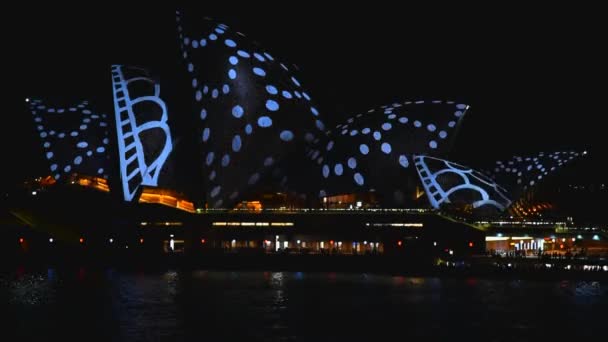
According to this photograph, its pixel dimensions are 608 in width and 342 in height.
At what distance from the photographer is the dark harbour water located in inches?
1299

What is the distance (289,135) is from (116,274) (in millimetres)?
20820

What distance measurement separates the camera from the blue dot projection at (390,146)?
6944cm

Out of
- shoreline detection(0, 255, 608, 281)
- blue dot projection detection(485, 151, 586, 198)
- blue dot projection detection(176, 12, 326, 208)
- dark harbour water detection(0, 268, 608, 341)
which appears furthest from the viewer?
blue dot projection detection(485, 151, 586, 198)

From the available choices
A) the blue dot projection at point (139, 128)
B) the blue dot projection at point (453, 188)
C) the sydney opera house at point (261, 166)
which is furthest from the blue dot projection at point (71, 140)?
the blue dot projection at point (453, 188)

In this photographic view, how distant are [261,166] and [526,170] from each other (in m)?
21.0

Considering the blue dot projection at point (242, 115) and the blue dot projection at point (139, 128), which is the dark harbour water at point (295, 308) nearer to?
the blue dot projection at point (242, 115)

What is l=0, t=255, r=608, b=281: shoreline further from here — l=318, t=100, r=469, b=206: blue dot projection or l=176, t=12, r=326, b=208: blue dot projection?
l=176, t=12, r=326, b=208: blue dot projection

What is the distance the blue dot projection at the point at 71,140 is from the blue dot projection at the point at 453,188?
80.5 ft

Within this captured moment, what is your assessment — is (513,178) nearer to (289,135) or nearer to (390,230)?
(390,230)

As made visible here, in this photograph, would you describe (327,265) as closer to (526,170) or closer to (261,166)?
(261,166)

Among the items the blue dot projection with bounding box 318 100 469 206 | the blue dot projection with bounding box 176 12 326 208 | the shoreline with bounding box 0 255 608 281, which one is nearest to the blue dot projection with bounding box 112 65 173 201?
the blue dot projection with bounding box 176 12 326 208

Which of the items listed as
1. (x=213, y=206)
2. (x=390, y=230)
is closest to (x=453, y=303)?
(x=390, y=230)

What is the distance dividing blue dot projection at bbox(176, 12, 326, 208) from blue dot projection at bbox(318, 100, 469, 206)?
260 centimetres

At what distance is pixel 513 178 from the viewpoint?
74.3m
